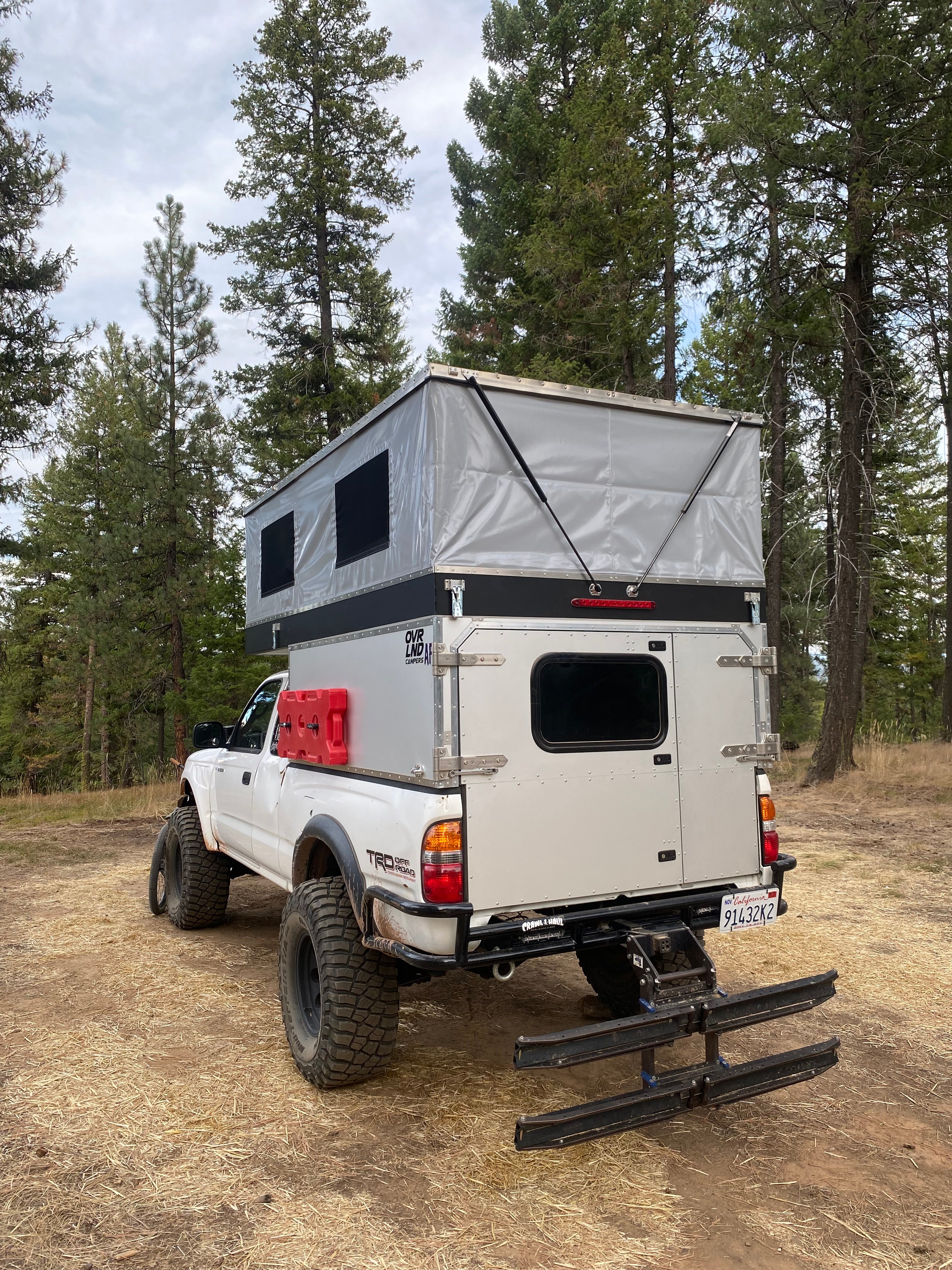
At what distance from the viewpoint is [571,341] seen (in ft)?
58.2

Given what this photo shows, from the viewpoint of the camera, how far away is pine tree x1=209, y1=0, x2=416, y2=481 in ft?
63.1

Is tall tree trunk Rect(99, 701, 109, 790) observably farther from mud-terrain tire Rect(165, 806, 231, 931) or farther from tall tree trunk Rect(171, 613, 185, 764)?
mud-terrain tire Rect(165, 806, 231, 931)

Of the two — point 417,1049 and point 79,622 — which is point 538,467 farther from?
point 79,622

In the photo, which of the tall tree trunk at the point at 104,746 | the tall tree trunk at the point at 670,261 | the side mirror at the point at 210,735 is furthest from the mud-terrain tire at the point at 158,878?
the tall tree trunk at the point at 104,746

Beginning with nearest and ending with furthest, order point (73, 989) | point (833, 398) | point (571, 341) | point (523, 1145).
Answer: point (523, 1145), point (73, 989), point (571, 341), point (833, 398)

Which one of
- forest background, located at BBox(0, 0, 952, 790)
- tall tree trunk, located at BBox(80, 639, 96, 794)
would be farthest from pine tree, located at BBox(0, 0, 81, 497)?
tall tree trunk, located at BBox(80, 639, 96, 794)

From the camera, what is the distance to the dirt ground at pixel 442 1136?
9.51ft

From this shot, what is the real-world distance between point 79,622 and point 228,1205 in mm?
21610

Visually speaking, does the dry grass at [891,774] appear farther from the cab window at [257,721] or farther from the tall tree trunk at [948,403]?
the cab window at [257,721]

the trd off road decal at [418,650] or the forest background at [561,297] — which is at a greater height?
the forest background at [561,297]

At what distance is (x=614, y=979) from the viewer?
4.95 meters

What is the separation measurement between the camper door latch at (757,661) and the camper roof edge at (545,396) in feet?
3.82

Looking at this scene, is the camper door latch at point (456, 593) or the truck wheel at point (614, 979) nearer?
the camper door latch at point (456, 593)

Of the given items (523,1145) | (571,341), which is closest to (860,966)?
(523,1145)
